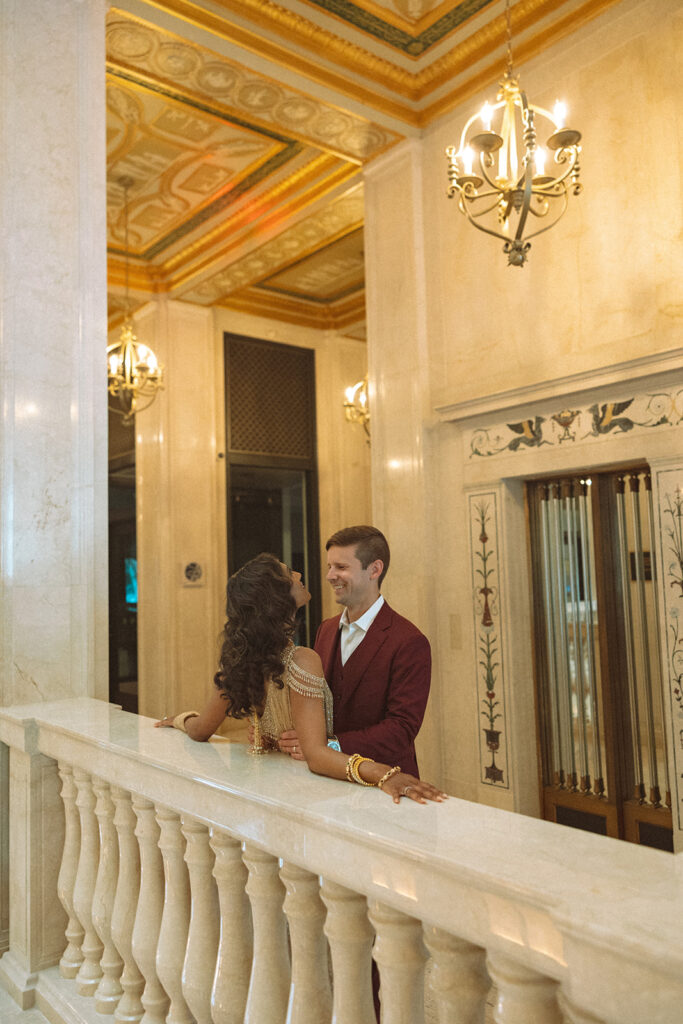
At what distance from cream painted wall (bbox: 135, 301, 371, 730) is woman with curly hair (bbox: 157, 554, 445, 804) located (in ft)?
24.4

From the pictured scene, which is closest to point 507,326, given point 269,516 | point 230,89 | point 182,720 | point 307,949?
point 230,89

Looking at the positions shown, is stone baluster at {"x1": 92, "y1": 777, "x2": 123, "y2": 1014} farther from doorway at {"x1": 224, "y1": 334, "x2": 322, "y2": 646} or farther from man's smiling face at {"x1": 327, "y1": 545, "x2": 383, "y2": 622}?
doorway at {"x1": 224, "y1": 334, "x2": 322, "y2": 646}

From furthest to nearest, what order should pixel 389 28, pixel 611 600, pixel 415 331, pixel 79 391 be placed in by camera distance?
pixel 415 331
pixel 389 28
pixel 611 600
pixel 79 391

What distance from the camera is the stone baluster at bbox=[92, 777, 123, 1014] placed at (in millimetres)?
2693

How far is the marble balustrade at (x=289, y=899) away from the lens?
1.33 m

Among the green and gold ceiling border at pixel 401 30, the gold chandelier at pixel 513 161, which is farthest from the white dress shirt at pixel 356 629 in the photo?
the green and gold ceiling border at pixel 401 30

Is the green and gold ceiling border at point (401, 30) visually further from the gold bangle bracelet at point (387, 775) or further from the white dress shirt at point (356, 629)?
the gold bangle bracelet at point (387, 775)

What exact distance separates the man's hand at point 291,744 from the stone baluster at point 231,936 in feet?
1.09

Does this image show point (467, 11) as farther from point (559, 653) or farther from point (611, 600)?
point (559, 653)

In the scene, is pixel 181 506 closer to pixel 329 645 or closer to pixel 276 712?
pixel 329 645

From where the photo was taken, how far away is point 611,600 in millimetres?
5445

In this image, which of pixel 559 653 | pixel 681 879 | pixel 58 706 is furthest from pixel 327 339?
pixel 681 879

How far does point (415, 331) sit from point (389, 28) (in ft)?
7.45

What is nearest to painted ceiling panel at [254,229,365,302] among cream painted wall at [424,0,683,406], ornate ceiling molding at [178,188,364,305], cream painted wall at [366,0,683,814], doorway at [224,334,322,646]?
ornate ceiling molding at [178,188,364,305]
